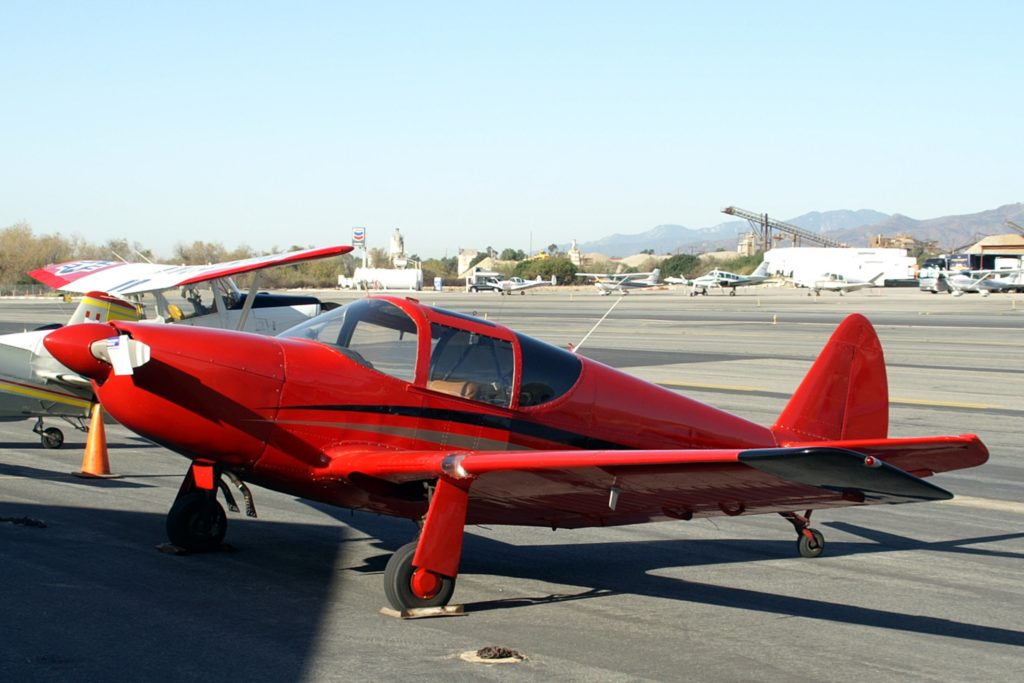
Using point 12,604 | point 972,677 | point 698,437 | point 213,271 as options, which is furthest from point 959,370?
point 12,604

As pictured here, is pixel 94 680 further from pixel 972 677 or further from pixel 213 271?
pixel 213 271

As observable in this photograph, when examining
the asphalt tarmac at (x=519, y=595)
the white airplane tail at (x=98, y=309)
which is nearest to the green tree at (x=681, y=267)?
the white airplane tail at (x=98, y=309)

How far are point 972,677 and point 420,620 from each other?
305 cm

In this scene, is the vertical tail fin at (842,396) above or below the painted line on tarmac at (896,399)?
above

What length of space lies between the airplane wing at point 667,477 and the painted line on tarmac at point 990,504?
4535 mm

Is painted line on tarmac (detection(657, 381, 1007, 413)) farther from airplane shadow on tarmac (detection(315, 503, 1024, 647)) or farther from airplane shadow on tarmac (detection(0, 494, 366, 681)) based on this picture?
airplane shadow on tarmac (detection(0, 494, 366, 681))

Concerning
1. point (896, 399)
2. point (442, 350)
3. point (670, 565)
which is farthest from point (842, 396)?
point (896, 399)

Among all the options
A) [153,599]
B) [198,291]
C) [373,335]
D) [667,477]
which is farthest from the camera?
[198,291]

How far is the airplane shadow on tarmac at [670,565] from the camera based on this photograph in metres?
6.68

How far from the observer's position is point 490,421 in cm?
713

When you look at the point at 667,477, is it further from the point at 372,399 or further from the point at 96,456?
the point at 96,456

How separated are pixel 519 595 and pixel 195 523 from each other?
2.46 m

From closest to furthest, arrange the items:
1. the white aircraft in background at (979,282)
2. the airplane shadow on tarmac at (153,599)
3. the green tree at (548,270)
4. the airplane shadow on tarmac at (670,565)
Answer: the airplane shadow on tarmac at (153,599)
the airplane shadow on tarmac at (670,565)
the white aircraft in background at (979,282)
the green tree at (548,270)

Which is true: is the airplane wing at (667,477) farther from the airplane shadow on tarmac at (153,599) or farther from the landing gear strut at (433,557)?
the airplane shadow on tarmac at (153,599)
